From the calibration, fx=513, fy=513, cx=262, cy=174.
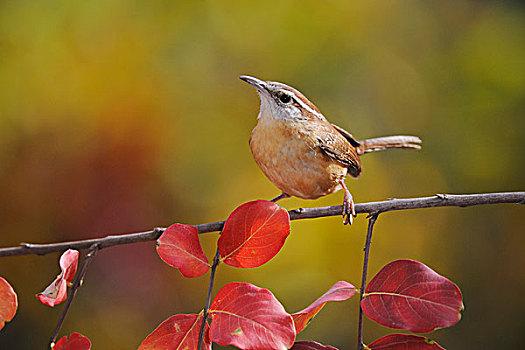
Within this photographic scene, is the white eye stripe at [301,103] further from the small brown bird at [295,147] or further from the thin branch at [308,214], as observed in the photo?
the thin branch at [308,214]

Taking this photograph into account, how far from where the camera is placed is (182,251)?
1.75ft

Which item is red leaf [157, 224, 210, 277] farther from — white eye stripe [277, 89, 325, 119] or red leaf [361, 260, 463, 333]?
white eye stripe [277, 89, 325, 119]

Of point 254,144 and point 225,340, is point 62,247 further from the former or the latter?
point 254,144

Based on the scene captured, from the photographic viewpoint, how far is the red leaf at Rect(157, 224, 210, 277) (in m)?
0.53

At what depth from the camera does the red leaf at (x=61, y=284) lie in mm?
550

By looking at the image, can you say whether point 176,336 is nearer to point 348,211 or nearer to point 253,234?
point 253,234

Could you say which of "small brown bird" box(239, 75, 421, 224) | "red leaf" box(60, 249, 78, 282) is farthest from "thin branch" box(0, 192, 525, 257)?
"small brown bird" box(239, 75, 421, 224)

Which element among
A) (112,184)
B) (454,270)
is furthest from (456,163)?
(112,184)

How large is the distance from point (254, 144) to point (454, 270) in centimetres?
149

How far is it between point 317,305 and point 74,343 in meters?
0.26

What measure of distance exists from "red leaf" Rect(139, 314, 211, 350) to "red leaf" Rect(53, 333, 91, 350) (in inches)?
3.1

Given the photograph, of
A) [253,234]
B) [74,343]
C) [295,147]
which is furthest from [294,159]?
[74,343]

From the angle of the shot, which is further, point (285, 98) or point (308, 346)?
point (285, 98)

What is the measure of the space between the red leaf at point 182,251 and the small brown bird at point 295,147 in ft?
1.09
